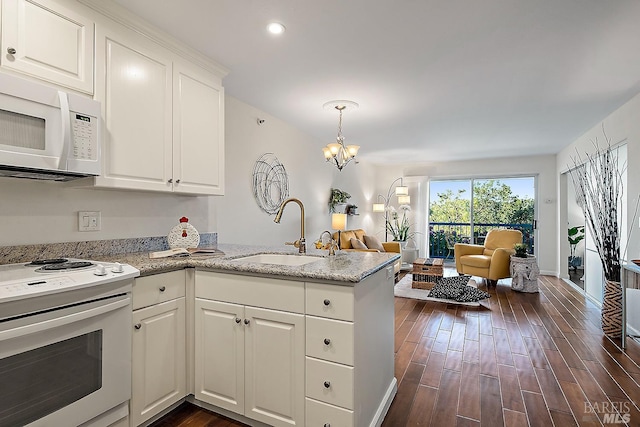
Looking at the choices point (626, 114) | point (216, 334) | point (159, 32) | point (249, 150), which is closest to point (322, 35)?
point (159, 32)

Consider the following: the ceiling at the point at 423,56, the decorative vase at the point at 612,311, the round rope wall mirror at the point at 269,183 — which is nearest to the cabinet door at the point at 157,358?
the ceiling at the point at 423,56

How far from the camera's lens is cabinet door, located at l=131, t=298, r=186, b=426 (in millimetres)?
1714

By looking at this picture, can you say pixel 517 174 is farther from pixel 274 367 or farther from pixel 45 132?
pixel 45 132

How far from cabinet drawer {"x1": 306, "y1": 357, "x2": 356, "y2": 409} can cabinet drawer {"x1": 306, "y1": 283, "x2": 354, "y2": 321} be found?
0.23 m

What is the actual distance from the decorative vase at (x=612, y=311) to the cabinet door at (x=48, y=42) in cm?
451

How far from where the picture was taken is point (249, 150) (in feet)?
11.8

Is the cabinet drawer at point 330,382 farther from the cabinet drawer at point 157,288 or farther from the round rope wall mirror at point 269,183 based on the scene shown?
the round rope wall mirror at point 269,183

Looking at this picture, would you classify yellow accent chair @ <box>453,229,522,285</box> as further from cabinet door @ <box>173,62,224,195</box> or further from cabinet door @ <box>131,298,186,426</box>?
cabinet door @ <box>131,298,186,426</box>

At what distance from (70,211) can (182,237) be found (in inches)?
26.6

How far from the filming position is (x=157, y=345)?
182 cm

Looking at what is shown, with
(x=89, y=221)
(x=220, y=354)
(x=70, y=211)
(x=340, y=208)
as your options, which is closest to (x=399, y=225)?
(x=340, y=208)

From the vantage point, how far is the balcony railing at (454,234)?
6934 millimetres

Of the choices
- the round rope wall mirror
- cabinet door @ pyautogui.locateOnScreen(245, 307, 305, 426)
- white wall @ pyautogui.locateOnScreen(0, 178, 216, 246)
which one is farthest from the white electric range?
the round rope wall mirror

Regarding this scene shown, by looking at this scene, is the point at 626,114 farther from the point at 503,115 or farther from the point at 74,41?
the point at 74,41
